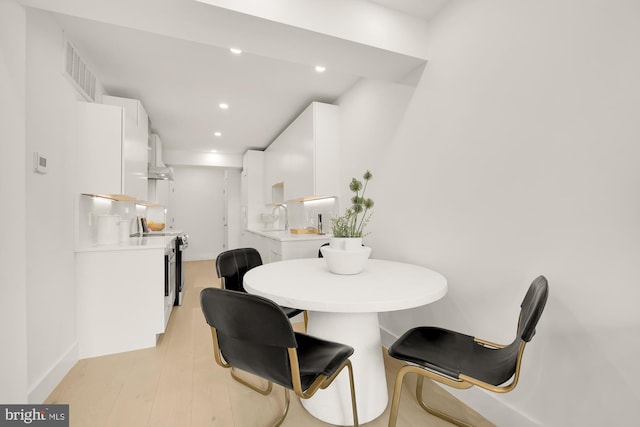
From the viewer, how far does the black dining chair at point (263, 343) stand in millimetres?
1021

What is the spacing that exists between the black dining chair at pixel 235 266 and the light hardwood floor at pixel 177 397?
1.91 ft

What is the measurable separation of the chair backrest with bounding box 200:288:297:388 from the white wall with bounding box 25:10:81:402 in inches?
55.3

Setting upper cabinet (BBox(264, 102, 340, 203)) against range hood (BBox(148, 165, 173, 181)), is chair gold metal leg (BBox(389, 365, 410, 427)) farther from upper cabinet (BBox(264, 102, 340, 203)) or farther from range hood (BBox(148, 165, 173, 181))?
range hood (BBox(148, 165, 173, 181))

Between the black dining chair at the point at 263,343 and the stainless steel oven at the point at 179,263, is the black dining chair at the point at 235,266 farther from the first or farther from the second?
the stainless steel oven at the point at 179,263

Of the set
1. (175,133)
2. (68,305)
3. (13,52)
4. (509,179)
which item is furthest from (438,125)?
(175,133)

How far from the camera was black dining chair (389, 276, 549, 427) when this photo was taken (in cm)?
110

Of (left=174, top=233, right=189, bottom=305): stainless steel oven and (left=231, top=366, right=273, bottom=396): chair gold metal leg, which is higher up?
(left=174, top=233, right=189, bottom=305): stainless steel oven

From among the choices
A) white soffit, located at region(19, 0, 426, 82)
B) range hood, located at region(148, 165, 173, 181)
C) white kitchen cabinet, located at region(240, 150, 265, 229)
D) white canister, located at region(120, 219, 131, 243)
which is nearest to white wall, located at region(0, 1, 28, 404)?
white soffit, located at region(19, 0, 426, 82)

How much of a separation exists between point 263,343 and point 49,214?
1854 mm

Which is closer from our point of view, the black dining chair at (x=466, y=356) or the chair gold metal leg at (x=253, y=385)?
the black dining chair at (x=466, y=356)

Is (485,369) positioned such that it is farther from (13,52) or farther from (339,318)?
(13,52)

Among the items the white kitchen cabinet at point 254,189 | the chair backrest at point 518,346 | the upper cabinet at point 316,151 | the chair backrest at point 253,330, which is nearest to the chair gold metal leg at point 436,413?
the chair backrest at point 518,346

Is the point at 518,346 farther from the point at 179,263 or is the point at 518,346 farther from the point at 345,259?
the point at 179,263

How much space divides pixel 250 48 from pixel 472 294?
2.12 metres
